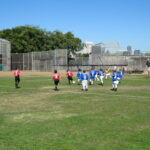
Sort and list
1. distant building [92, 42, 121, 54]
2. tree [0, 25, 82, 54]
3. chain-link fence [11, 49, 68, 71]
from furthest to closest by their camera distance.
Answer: tree [0, 25, 82, 54] → distant building [92, 42, 121, 54] → chain-link fence [11, 49, 68, 71]

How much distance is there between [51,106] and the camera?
526 inches

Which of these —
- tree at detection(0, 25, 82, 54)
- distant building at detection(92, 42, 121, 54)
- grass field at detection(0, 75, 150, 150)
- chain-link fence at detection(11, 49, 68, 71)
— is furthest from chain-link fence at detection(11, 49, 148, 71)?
grass field at detection(0, 75, 150, 150)

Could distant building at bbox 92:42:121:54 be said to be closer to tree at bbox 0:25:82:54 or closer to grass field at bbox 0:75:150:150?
tree at bbox 0:25:82:54

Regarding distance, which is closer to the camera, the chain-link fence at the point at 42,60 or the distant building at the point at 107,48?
the chain-link fence at the point at 42,60

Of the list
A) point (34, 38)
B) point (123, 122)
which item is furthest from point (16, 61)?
point (123, 122)

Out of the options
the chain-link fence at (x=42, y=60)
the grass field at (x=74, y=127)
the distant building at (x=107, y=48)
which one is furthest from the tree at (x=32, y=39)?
the grass field at (x=74, y=127)

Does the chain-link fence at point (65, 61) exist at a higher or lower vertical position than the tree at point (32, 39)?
lower

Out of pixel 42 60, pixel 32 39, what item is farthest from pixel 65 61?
pixel 32 39

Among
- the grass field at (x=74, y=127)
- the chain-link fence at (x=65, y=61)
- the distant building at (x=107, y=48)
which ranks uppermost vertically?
the distant building at (x=107, y=48)

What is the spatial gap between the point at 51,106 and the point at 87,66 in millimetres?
48104

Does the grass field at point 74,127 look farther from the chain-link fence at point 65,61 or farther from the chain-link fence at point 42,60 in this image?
the chain-link fence at point 42,60

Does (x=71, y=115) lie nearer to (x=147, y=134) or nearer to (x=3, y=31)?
(x=147, y=134)

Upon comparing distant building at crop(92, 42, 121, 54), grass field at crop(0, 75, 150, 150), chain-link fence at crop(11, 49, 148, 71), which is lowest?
grass field at crop(0, 75, 150, 150)

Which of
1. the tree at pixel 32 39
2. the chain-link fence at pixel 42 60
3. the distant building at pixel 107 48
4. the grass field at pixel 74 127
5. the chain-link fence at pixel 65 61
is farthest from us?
the tree at pixel 32 39
